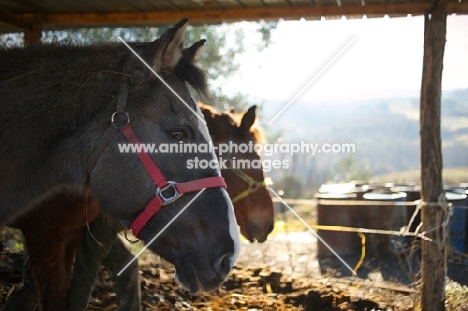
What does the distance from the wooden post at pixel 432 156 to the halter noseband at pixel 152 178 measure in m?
2.80

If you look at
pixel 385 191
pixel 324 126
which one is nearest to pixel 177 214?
pixel 385 191

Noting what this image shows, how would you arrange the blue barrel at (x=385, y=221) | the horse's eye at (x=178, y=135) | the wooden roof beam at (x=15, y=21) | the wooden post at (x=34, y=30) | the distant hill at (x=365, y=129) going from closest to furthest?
1. the horse's eye at (x=178, y=135)
2. the wooden roof beam at (x=15, y=21)
3. the wooden post at (x=34, y=30)
4. the blue barrel at (x=385, y=221)
5. the distant hill at (x=365, y=129)

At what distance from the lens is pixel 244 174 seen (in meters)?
5.54

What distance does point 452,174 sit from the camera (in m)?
14.1

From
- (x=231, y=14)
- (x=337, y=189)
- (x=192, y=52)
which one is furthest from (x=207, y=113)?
(x=337, y=189)

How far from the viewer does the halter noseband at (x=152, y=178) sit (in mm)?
2703

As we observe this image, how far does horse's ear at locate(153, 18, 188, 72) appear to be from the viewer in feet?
8.82

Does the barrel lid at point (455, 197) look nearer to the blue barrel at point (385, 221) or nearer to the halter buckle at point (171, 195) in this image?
the blue barrel at point (385, 221)

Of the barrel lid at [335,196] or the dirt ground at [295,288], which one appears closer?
the dirt ground at [295,288]

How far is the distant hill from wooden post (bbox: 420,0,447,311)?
1356cm

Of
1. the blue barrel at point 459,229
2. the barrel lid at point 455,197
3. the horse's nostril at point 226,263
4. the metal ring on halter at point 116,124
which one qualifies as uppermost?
the barrel lid at point 455,197

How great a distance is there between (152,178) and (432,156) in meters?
3.10

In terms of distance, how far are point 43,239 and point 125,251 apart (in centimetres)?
93

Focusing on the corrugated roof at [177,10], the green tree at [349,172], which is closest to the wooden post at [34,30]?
the corrugated roof at [177,10]
